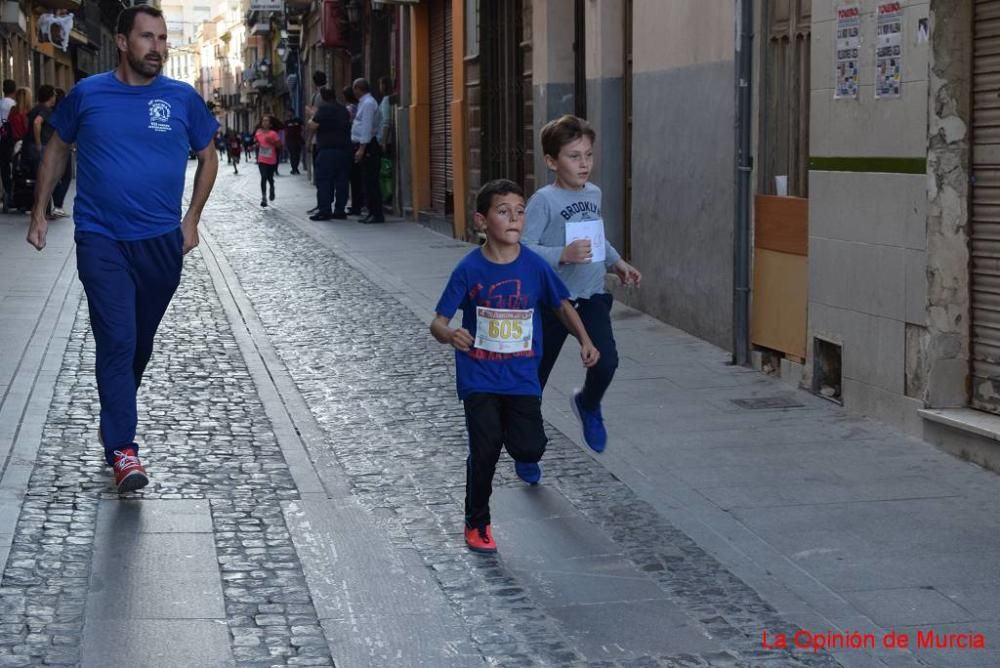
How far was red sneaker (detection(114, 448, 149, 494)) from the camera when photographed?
6.80 m

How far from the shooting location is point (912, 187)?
8094mm

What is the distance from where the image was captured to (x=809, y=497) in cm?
684

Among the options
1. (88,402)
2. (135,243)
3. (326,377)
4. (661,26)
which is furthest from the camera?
(661,26)

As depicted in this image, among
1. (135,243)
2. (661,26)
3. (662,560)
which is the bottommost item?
(662,560)

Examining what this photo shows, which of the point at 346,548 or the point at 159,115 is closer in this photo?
the point at 346,548

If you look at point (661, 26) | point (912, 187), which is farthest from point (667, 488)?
point (661, 26)

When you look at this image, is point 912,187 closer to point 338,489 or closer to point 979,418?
point 979,418

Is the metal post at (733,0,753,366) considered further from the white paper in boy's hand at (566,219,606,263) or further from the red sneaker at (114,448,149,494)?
the red sneaker at (114,448,149,494)

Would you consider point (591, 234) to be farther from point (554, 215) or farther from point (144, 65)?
point (144, 65)

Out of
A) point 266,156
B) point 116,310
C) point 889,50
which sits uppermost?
point 889,50

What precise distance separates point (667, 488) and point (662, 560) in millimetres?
1153

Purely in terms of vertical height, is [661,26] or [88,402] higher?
[661,26]

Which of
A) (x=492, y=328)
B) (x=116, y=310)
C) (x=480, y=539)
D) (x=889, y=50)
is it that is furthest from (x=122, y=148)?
(x=889, y=50)

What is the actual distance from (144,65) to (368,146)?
17.5 meters
